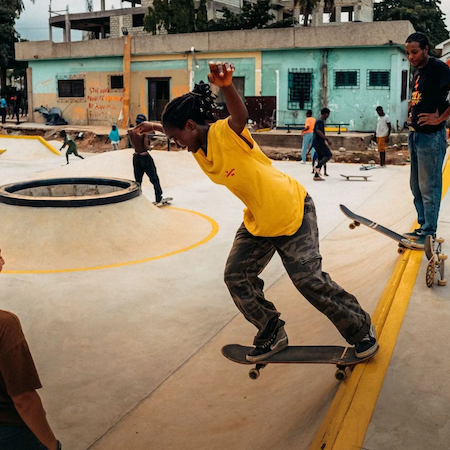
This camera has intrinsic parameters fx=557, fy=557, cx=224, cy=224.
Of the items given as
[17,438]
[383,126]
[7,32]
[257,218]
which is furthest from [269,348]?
[7,32]

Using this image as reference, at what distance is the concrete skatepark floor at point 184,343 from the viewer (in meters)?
3.36

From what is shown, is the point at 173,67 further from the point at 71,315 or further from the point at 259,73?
the point at 71,315

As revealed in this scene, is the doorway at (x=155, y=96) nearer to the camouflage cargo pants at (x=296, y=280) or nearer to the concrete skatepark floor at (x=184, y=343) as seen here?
the concrete skatepark floor at (x=184, y=343)

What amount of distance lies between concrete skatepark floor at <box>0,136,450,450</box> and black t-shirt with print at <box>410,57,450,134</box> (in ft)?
4.84

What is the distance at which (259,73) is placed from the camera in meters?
28.1

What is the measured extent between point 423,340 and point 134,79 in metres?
30.0

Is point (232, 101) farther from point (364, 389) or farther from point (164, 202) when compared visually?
point (164, 202)

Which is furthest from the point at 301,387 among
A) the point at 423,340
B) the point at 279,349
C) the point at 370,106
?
the point at 370,106

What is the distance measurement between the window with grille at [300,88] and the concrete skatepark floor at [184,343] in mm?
18685

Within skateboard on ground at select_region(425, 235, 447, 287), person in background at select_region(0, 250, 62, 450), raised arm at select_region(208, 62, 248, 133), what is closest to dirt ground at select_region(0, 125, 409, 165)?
skateboard on ground at select_region(425, 235, 447, 287)

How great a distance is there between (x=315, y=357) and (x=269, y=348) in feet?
0.98

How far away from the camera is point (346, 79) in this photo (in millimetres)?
26516

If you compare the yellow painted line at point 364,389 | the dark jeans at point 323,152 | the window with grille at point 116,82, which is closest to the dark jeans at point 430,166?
the yellow painted line at point 364,389

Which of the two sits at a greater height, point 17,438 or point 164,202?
point 17,438
